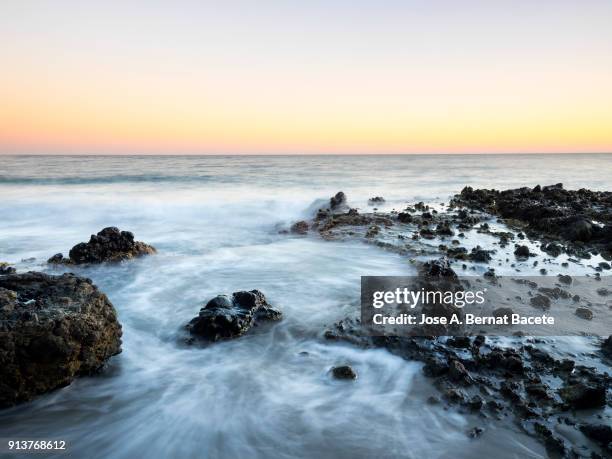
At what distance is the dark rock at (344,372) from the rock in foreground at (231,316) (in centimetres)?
158

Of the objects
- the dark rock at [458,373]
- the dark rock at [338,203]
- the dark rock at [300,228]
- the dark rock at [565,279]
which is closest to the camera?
the dark rock at [458,373]

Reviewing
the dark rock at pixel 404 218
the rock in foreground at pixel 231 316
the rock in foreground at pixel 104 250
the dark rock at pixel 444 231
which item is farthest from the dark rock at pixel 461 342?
the dark rock at pixel 404 218

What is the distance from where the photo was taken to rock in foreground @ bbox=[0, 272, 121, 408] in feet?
13.0

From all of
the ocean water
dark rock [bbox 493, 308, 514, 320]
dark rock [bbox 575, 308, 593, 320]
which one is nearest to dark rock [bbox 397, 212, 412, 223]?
the ocean water

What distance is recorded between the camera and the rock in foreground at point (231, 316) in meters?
5.67

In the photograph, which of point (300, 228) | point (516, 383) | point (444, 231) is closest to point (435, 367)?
point (516, 383)

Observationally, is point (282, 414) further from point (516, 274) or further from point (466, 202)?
point (466, 202)

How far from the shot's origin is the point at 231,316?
5824 mm

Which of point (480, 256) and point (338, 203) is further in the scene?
point (338, 203)

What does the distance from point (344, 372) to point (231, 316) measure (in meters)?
1.86

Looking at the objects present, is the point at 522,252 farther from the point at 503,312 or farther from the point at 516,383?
the point at 516,383

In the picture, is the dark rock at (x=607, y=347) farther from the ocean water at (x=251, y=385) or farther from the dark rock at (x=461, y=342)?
the dark rock at (x=461, y=342)

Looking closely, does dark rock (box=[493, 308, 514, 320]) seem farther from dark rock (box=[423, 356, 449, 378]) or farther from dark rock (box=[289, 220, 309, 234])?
dark rock (box=[289, 220, 309, 234])

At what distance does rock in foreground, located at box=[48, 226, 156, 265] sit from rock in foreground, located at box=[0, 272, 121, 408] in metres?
4.23
